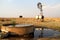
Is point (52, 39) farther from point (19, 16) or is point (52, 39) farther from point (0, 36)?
point (19, 16)

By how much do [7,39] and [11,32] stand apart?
255 centimetres

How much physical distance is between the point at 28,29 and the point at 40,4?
2064cm

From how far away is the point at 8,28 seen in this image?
20172 mm

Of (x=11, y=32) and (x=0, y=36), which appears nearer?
(x=0, y=36)

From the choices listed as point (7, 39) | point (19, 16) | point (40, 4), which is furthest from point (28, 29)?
point (19, 16)

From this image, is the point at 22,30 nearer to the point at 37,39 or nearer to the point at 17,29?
the point at 17,29

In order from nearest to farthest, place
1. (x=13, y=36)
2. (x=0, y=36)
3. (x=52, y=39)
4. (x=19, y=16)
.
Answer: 1. (x=52, y=39)
2. (x=0, y=36)
3. (x=13, y=36)
4. (x=19, y=16)

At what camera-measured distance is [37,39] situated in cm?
1691

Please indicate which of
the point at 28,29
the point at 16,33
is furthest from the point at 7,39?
the point at 28,29

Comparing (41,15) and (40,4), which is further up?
(40,4)

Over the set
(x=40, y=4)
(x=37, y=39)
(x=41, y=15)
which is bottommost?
(x=37, y=39)

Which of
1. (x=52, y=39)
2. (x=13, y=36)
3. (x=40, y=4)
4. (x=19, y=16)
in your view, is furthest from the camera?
(x=19, y=16)

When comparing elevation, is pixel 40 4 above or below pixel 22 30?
above

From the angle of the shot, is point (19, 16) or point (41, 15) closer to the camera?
point (41, 15)
